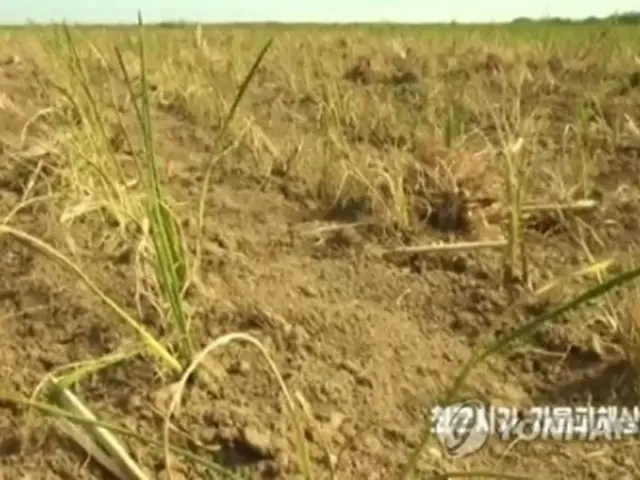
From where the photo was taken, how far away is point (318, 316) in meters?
1.73

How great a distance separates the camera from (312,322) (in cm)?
171

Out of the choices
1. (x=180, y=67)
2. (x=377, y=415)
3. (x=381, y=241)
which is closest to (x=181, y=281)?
(x=377, y=415)

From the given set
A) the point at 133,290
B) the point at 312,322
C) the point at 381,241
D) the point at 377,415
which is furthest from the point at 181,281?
the point at 381,241

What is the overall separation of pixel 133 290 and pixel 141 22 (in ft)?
1.14

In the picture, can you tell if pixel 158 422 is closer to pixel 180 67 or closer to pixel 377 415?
pixel 377 415

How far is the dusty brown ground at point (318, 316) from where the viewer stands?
1.48 metres

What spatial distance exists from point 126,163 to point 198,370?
2.45 ft

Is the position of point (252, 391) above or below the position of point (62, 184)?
below

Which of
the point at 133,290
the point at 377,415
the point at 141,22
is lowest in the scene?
the point at 377,415

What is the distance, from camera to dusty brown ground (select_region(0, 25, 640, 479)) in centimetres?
Result: 148

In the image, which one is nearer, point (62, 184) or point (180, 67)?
point (62, 184)

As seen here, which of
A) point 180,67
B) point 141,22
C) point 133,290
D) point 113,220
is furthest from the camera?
point 180,67

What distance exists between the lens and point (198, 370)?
1.54m

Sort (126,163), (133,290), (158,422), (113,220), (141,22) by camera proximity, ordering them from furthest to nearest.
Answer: (126,163) → (113,220) → (133,290) → (141,22) → (158,422)
